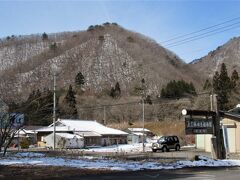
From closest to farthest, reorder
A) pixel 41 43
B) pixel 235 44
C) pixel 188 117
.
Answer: pixel 188 117 < pixel 235 44 < pixel 41 43

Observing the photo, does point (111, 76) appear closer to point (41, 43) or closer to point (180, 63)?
point (180, 63)

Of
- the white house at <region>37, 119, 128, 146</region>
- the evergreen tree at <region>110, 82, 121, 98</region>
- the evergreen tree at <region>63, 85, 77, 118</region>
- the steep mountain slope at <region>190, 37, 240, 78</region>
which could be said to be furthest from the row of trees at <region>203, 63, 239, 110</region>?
the steep mountain slope at <region>190, 37, 240, 78</region>

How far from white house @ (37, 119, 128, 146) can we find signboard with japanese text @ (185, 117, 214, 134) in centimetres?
4694

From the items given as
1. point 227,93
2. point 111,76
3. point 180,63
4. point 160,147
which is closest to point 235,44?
point 180,63

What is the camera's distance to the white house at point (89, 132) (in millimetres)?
77625

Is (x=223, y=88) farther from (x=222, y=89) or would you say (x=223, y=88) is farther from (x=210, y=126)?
(x=210, y=126)

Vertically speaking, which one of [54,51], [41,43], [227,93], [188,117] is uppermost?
[41,43]

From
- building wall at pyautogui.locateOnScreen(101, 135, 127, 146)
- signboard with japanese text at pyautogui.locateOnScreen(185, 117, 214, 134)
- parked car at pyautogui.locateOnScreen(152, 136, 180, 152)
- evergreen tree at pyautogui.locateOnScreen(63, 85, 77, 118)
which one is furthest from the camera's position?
evergreen tree at pyautogui.locateOnScreen(63, 85, 77, 118)

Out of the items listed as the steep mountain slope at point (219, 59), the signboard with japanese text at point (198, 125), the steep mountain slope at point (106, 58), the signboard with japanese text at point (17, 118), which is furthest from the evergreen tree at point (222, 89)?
the signboard with japanese text at point (17, 118)

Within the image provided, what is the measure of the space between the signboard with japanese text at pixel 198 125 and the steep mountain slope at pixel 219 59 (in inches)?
4192

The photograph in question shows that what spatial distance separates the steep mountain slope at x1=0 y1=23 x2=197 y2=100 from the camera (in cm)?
11619

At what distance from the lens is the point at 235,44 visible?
167250 millimetres

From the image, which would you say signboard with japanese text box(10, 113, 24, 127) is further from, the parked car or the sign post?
the parked car

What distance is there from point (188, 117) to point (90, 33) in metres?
160
